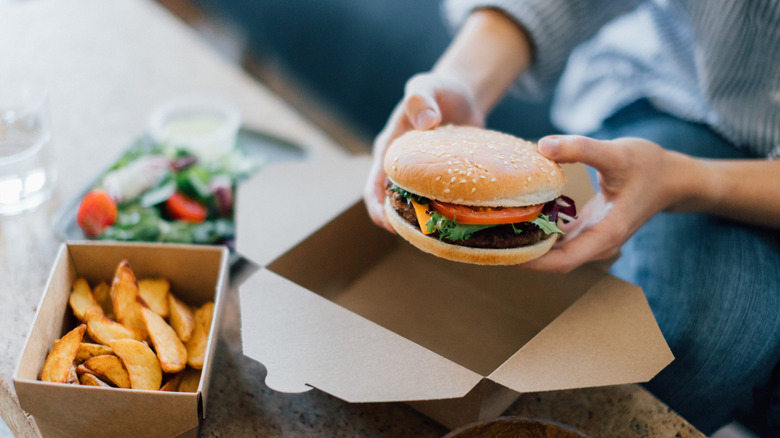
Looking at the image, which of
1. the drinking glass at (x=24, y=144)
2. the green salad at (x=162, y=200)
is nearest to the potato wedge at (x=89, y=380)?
the green salad at (x=162, y=200)

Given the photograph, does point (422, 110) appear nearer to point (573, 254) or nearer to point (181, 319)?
point (573, 254)

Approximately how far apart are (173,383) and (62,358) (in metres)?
0.19

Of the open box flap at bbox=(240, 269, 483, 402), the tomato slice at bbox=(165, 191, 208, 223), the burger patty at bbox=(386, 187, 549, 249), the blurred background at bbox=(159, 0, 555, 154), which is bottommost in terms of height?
the blurred background at bbox=(159, 0, 555, 154)

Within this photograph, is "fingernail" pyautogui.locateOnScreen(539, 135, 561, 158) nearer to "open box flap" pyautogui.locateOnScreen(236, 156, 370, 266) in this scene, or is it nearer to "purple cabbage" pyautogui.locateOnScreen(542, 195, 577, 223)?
"purple cabbage" pyautogui.locateOnScreen(542, 195, 577, 223)

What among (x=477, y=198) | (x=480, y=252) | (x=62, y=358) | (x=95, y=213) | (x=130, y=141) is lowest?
(x=130, y=141)

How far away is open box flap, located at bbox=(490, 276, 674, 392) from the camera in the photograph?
1.02 metres

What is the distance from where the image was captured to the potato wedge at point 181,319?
1.20 meters

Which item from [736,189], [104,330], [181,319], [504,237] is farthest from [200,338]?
[736,189]

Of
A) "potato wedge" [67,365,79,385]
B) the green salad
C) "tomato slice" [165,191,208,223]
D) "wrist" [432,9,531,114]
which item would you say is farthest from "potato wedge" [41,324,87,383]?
"wrist" [432,9,531,114]

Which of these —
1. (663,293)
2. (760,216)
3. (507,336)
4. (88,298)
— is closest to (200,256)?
(88,298)

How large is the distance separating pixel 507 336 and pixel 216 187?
865mm

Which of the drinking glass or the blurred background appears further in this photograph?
the blurred background

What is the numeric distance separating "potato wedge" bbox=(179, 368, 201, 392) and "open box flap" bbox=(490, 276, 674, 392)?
540mm

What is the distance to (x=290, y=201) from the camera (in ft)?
4.86
